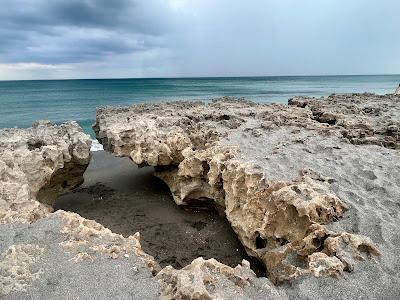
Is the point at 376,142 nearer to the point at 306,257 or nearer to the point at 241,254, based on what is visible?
the point at 241,254

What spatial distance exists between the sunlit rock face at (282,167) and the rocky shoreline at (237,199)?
0.10 feet

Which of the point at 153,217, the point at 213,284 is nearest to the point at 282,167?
the point at 213,284

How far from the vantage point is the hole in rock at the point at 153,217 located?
948 cm

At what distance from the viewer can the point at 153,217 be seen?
38.4 ft

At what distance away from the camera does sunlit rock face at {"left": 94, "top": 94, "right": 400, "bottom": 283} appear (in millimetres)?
5922

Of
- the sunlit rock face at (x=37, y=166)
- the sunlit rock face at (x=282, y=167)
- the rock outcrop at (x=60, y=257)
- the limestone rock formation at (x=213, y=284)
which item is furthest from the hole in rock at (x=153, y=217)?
the limestone rock formation at (x=213, y=284)

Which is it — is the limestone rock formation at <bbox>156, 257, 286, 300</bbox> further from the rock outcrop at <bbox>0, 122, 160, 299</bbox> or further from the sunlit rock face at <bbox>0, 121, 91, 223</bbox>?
the sunlit rock face at <bbox>0, 121, 91, 223</bbox>

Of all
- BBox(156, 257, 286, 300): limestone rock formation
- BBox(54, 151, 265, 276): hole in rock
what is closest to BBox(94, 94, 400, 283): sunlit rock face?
BBox(156, 257, 286, 300): limestone rock formation

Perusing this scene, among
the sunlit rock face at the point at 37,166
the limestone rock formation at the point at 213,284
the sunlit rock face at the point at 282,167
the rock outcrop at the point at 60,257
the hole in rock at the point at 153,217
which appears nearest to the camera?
the limestone rock formation at the point at 213,284

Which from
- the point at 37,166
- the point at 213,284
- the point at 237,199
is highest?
the point at 37,166

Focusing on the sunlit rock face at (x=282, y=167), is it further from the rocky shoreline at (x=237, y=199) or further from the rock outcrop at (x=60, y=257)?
the rock outcrop at (x=60, y=257)

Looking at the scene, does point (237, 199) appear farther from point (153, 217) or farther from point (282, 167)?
point (153, 217)

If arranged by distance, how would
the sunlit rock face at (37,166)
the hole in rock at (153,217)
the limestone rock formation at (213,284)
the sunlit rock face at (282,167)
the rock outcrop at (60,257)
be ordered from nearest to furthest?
the limestone rock formation at (213,284) < the rock outcrop at (60,257) < the sunlit rock face at (282,167) < the sunlit rock face at (37,166) < the hole in rock at (153,217)

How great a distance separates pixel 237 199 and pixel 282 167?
143 centimetres
